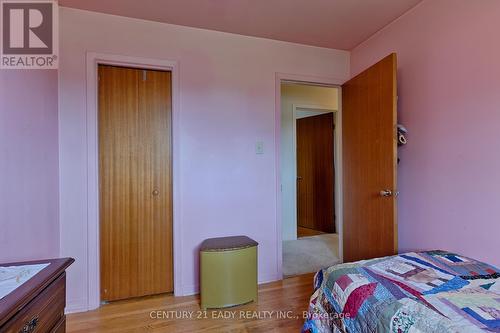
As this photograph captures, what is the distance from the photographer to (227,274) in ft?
7.02

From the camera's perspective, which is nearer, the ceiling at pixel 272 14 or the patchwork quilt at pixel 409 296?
the patchwork quilt at pixel 409 296

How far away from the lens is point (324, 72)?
2859mm

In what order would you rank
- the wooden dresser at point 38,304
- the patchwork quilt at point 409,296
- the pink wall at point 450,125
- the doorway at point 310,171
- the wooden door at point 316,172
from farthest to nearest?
the wooden door at point 316,172
the doorway at point 310,171
the pink wall at point 450,125
the patchwork quilt at point 409,296
the wooden dresser at point 38,304

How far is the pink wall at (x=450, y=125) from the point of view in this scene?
160 cm

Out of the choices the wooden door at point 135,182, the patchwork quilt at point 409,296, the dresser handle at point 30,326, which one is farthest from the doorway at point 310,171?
the dresser handle at point 30,326

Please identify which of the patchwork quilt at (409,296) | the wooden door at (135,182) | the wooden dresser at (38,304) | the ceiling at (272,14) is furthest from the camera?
Answer: the wooden door at (135,182)

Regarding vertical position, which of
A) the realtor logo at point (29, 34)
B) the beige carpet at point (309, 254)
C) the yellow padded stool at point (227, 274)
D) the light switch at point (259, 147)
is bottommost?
the beige carpet at point (309, 254)

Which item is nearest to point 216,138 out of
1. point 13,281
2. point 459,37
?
point 13,281

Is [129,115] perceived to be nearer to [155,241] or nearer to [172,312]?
[155,241]

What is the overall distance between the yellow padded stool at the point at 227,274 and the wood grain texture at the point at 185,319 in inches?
3.4

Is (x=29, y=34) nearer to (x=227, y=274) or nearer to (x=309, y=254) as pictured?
(x=227, y=274)

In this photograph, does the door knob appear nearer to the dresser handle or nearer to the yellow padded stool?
the yellow padded stool

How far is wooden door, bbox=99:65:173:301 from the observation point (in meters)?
2.25

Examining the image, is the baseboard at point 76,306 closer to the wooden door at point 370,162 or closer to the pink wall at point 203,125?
the pink wall at point 203,125
